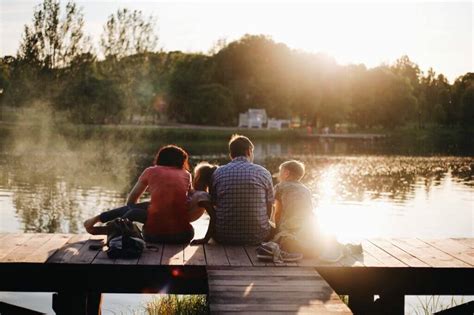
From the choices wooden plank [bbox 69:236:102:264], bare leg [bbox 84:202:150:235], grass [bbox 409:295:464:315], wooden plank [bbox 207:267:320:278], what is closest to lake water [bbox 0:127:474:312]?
grass [bbox 409:295:464:315]

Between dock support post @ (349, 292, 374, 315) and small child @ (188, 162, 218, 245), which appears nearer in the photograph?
dock support post @ (349, 292, 374, 315)

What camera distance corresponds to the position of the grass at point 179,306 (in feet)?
28.6

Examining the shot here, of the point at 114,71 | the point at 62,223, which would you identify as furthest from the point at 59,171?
the point at 114,71

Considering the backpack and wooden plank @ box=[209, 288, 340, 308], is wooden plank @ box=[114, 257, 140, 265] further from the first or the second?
wooden plank @ box=[209, 288, 340, 308]

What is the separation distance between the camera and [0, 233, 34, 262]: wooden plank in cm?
711

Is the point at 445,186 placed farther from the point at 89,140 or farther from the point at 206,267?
the point at 89,140

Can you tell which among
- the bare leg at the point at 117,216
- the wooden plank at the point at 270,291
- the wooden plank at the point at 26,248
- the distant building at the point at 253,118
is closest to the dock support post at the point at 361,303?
the wooden plank at the point at 270,291

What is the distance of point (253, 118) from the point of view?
75.3 meters

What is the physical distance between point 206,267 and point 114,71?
186ft

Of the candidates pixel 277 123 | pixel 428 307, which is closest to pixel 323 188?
pixel 428 307

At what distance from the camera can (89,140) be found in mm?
49781

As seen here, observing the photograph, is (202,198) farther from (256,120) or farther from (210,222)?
(256,120)

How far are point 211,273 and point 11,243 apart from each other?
2613 millimetres

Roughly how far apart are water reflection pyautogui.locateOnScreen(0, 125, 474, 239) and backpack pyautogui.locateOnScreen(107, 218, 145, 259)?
28.9 feet
